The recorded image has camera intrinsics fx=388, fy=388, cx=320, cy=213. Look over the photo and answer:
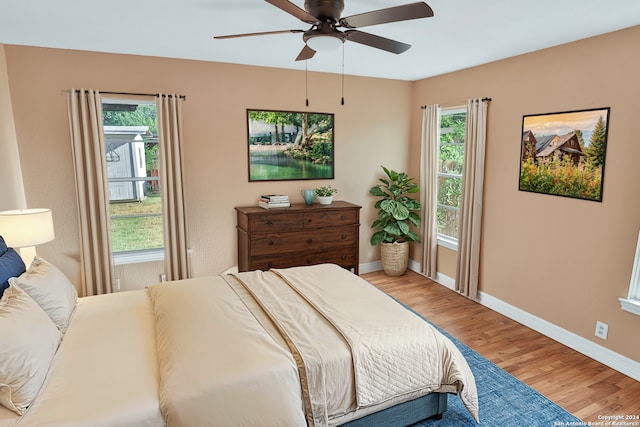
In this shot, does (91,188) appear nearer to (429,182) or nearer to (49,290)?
(49,290)

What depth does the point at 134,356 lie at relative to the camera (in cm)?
199

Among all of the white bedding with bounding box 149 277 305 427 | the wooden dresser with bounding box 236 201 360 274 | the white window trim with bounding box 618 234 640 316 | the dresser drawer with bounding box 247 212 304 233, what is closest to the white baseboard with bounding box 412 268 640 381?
the white window trim with bounding box 618 234 640 316

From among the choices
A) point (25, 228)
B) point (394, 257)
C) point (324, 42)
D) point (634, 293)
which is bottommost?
point (394, 257)

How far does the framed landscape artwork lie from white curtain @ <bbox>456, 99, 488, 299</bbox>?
1.58 meters

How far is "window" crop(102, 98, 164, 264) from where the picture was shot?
3.81 m

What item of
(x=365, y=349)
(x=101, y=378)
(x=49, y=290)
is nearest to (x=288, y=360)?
(x=365, y=349)

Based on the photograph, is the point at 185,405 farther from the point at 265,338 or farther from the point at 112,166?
the point at 112,166

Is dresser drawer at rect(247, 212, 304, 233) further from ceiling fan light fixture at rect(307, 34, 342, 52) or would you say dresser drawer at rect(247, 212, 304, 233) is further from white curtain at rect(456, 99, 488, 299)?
ceiling fan light fixture at rect(307, 34, 342, 52)

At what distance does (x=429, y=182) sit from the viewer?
477cm

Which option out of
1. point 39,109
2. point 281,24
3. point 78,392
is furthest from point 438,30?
point 39,109

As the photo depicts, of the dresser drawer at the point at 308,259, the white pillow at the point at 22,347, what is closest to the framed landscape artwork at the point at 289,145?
the dresser drawer at the point at 308,259

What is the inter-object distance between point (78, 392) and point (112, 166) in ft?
8.80

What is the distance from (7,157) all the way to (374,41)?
121 inches

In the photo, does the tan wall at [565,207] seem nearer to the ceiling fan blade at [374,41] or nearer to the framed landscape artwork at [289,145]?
the framed landscape artwork at [289,145]
